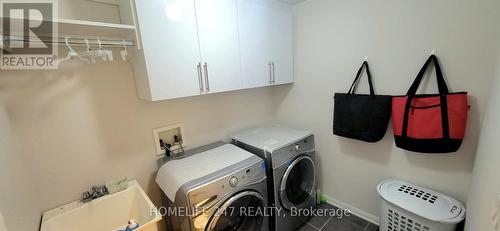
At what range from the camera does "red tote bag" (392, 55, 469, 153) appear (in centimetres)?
125

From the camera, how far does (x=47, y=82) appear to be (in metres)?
1.18

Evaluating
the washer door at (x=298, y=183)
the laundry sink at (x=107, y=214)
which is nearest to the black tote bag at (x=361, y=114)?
the washer door at (x=298, y=183)

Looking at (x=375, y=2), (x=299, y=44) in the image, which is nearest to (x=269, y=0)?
(x=299, y=44)

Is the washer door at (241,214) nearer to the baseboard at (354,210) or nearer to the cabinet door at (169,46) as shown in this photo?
the cabinet door at (169,46)

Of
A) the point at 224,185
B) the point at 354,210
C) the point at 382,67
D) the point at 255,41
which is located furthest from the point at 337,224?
the point at 255,41

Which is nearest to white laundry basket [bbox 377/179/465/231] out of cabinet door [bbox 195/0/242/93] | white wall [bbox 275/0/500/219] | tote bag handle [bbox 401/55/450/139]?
white wall [bbox 275/0/500/219]

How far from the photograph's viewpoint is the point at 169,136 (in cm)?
171

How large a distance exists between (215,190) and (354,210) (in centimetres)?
157

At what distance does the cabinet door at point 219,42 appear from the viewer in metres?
1.40

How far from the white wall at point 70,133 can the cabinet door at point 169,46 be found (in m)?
0.36

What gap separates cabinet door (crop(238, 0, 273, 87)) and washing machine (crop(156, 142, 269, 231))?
2.18 ft

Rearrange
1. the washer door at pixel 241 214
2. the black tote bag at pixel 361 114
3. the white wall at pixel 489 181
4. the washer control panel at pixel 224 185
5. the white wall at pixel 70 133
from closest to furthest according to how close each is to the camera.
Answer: the white wall at pixel 489 181 < the white wall at pixel 70 133 < the washer control panel at pixel 224 185 < the washer door at pixel 241 214 < the black tote bag at pixel 361 114

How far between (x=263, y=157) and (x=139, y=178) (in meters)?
1.00

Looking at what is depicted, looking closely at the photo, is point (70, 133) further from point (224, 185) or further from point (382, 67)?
point (382, 67)
